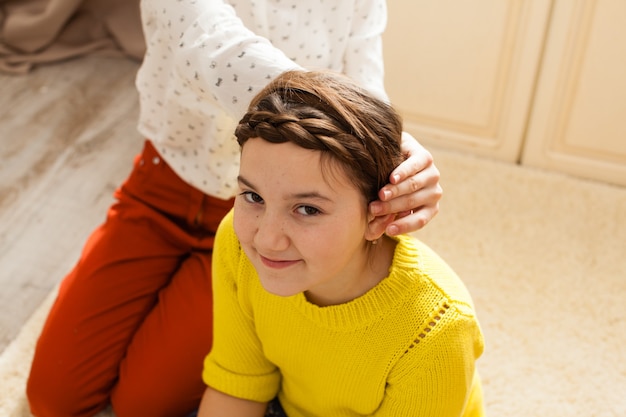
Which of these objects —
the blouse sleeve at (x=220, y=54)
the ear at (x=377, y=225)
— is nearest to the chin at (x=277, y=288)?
the ear at (x=377, y=225)

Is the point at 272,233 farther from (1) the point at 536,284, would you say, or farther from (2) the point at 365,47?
(1) the point at 536,284

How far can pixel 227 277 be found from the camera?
1121mm

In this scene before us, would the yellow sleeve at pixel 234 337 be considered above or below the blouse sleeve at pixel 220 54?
below

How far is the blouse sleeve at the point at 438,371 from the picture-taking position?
973 millimetres

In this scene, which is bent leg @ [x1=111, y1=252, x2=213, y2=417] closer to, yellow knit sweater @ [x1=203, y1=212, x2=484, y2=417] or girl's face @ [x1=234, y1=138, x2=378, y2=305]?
yellow knit sweater @ [x1=203, y1=212, x2=484, y2=417]

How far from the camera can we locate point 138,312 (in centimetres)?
145

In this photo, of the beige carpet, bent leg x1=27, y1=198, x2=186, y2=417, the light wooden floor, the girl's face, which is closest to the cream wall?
the beige carpet

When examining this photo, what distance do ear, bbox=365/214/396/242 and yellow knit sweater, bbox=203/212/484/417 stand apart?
0.07m

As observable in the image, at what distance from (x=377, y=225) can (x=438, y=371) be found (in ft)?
0.66

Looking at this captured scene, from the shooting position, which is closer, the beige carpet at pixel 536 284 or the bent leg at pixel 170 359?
the bent leg at pixel 170 359

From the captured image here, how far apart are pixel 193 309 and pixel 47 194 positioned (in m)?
0.79

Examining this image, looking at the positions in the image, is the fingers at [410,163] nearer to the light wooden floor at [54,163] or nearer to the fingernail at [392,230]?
the fingernail at [392,230]

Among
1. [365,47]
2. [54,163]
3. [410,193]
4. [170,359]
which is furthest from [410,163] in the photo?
[54,163]

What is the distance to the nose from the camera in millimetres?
910
